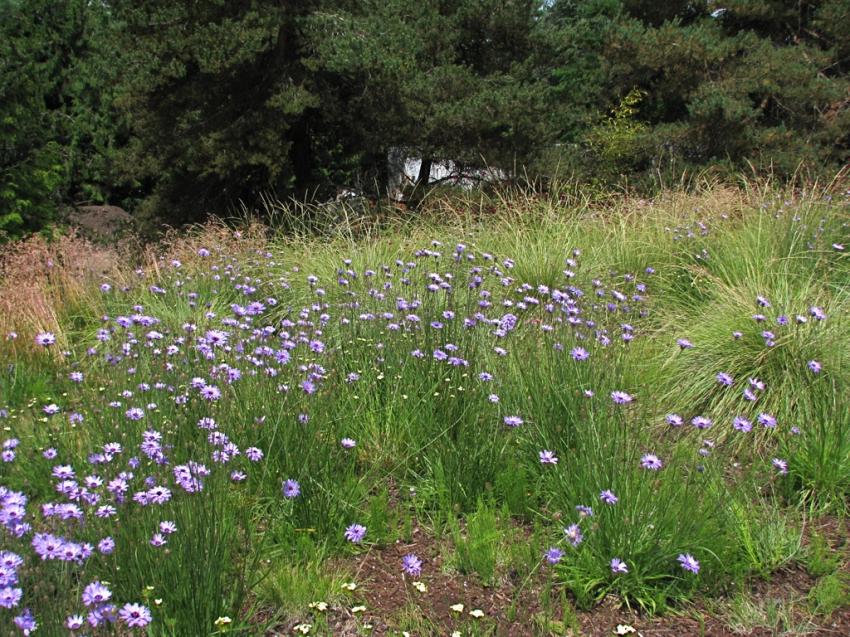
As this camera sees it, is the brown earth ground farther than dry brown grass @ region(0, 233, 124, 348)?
No

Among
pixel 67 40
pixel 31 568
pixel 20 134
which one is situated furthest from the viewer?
pixel 67 40

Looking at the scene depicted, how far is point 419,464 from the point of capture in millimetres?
3244

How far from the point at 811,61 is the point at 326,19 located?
30.5 feet

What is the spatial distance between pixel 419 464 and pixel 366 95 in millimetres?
9513

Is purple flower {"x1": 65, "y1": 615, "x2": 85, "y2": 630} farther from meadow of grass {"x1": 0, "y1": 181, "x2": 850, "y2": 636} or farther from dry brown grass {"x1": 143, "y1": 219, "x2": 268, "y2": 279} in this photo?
dry brown grass {"x1": 143, "y1": 219, "x2": 268, "y2": 279}

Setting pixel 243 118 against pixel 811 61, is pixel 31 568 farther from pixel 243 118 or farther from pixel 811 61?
pixel 811 61

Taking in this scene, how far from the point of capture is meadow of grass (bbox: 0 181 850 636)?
2121 millimetres

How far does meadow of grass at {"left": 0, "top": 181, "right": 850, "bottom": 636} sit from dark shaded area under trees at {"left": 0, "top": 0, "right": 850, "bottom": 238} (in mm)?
7323

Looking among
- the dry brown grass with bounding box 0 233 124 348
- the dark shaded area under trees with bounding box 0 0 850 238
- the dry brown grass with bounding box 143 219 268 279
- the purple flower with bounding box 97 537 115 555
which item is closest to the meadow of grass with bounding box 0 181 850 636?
the purple flower with bounding box 97 537 115 555

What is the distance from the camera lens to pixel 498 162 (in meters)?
12.5

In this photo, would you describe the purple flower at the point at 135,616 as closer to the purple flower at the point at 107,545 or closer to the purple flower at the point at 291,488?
the purple flower at the point at 107,545

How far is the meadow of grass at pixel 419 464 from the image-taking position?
6.96 ft

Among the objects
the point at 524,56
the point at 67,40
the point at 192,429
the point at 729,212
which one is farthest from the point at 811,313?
the point at 67,40

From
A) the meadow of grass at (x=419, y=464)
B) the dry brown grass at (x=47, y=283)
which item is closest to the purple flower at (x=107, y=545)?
the meadow of grass at (x=419, y=464)
